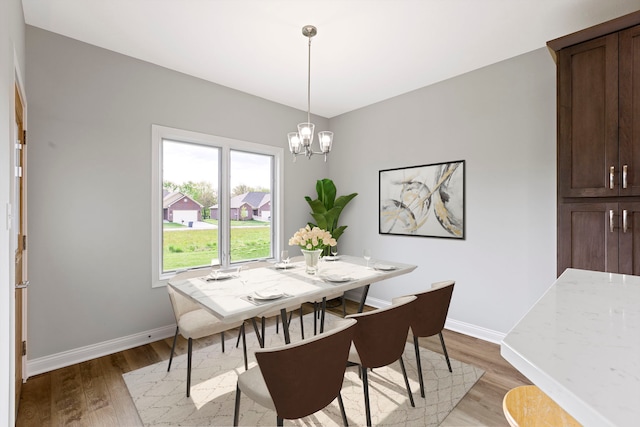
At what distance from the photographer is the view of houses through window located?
3391 millimetres

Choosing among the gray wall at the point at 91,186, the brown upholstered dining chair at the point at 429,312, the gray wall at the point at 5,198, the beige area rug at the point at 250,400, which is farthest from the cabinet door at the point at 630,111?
the gray wall at the point at 91,186

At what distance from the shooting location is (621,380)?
0.52 m

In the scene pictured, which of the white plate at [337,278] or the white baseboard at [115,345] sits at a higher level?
the white plate at [337,278]

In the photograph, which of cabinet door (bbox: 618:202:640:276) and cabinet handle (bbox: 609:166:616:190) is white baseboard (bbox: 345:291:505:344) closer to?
cabinet door (bbox: 618:202:640:276)

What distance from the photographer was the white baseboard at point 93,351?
2.52 m

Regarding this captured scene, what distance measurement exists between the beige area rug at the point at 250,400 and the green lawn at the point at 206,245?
3.54 feet

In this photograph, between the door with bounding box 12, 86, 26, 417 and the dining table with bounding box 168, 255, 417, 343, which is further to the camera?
the door with bounding box 12, 86, 26, 417

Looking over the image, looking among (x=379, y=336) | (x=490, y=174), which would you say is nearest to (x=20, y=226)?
(x=379, y=336)

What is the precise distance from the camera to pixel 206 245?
12.0 feet

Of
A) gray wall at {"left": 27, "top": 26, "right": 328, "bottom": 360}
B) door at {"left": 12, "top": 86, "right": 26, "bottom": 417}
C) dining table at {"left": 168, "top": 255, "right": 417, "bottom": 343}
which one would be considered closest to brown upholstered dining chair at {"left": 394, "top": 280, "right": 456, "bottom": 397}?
dining table at {"left": 168, "top": 255, "right": 417, "bottom": 343}

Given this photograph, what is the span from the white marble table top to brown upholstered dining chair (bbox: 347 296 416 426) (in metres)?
0.44

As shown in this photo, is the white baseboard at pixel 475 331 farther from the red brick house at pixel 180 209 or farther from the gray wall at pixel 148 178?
the red brick house at pixel 180 209

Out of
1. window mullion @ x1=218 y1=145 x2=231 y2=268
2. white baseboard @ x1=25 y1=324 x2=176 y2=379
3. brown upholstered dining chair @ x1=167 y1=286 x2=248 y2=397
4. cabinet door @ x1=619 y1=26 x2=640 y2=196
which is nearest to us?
cabinet door @ x1=619 y1=26 x2=640 y2=196

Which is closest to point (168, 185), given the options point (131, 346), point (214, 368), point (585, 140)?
point (131, 346)
